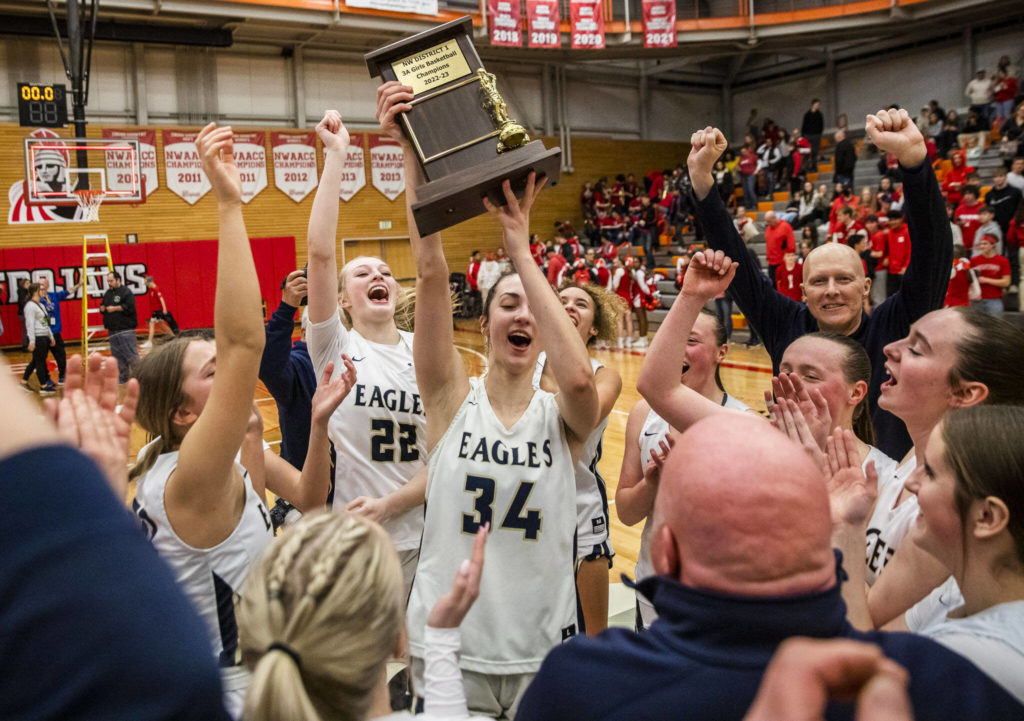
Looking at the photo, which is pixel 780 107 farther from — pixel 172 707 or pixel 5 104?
pixel 172 707

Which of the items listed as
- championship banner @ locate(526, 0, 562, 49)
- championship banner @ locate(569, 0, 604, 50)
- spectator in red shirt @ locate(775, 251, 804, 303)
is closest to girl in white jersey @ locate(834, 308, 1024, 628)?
spectator in red shirt @ locate(775, 251, 804, 303)

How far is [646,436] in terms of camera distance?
305 cm

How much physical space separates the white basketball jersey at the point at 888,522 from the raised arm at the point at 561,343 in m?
0.81

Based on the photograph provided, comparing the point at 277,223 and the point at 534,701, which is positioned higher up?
the point at 277,223

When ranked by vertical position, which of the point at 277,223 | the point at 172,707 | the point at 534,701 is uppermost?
the point at 277,223

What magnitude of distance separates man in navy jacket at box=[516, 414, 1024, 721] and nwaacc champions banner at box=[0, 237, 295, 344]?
16.4 meters

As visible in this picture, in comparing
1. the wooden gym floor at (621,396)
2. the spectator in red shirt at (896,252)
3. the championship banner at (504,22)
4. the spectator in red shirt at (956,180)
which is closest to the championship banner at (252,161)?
the wooden gym floor at (621,396)

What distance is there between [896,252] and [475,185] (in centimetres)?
1070

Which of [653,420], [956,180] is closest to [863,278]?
[653,420]

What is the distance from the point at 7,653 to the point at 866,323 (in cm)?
323

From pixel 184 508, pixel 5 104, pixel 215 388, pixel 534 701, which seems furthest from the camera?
→ pixel 5 104

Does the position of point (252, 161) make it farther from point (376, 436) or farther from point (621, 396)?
point (376, 436)

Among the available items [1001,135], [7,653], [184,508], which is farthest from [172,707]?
[1001,135]

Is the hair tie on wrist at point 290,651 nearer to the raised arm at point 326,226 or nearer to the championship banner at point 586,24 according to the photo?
the raised arm at point 326,226
